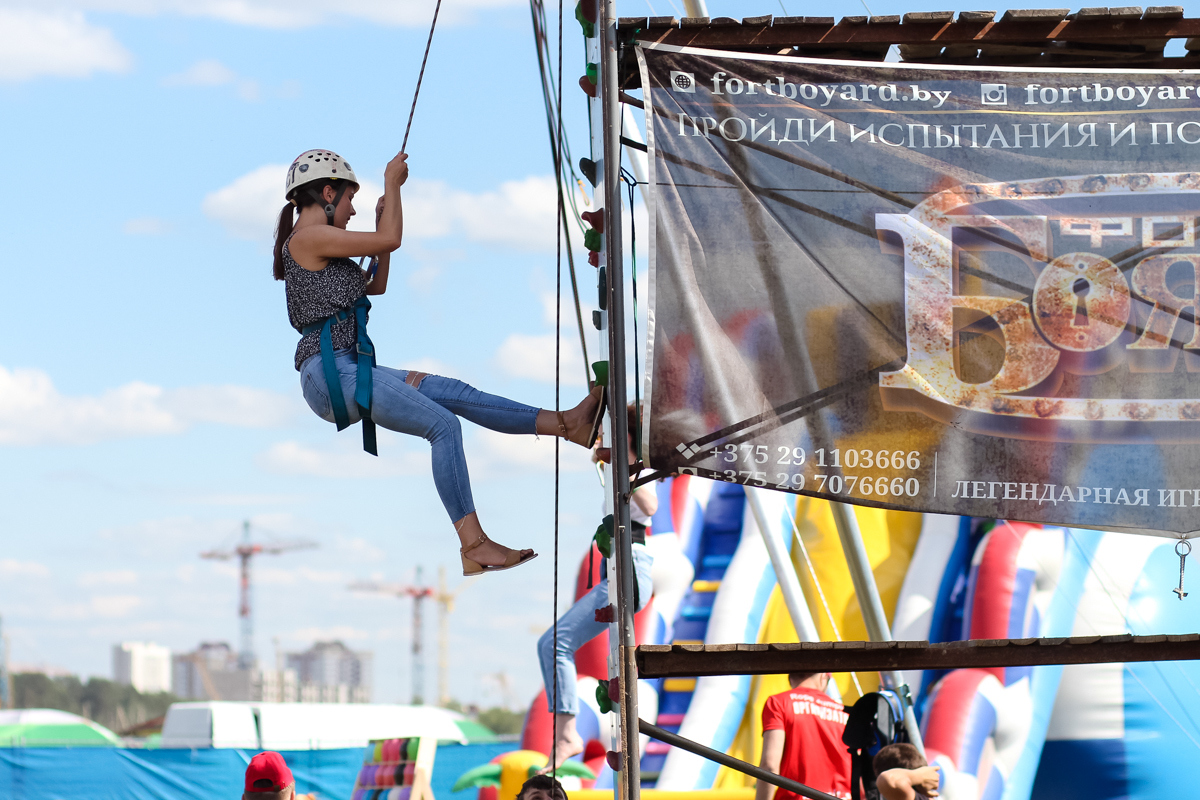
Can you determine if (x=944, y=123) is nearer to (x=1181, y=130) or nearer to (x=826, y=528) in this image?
(x=1181, y=130)

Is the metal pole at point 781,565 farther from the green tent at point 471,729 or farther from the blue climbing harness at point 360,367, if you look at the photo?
the green tent at point 471,729

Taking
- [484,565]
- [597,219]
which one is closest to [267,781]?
[484,565]

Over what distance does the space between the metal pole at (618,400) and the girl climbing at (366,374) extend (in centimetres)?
43

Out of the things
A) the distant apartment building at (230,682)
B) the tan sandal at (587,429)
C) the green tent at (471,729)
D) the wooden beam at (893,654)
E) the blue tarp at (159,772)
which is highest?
the tan sandal at (587,429)

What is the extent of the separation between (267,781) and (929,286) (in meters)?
3.41

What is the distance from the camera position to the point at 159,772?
49.6 ft

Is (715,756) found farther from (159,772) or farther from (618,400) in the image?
(159,772)

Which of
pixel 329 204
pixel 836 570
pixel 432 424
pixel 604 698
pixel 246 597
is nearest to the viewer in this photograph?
pixel 604 698

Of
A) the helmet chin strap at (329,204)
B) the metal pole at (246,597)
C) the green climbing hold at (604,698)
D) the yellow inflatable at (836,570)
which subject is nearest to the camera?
the green climbing hold at (604,698)

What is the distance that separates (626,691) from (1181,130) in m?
3.44

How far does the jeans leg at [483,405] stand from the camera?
6062 millimetres

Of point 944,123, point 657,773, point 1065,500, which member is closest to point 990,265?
point 944,123

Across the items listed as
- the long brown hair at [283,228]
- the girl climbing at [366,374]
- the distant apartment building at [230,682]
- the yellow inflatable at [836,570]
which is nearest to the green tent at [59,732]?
the yellow inflatable at [836,570]

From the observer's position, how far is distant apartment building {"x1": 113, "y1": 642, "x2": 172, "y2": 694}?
591 ft
